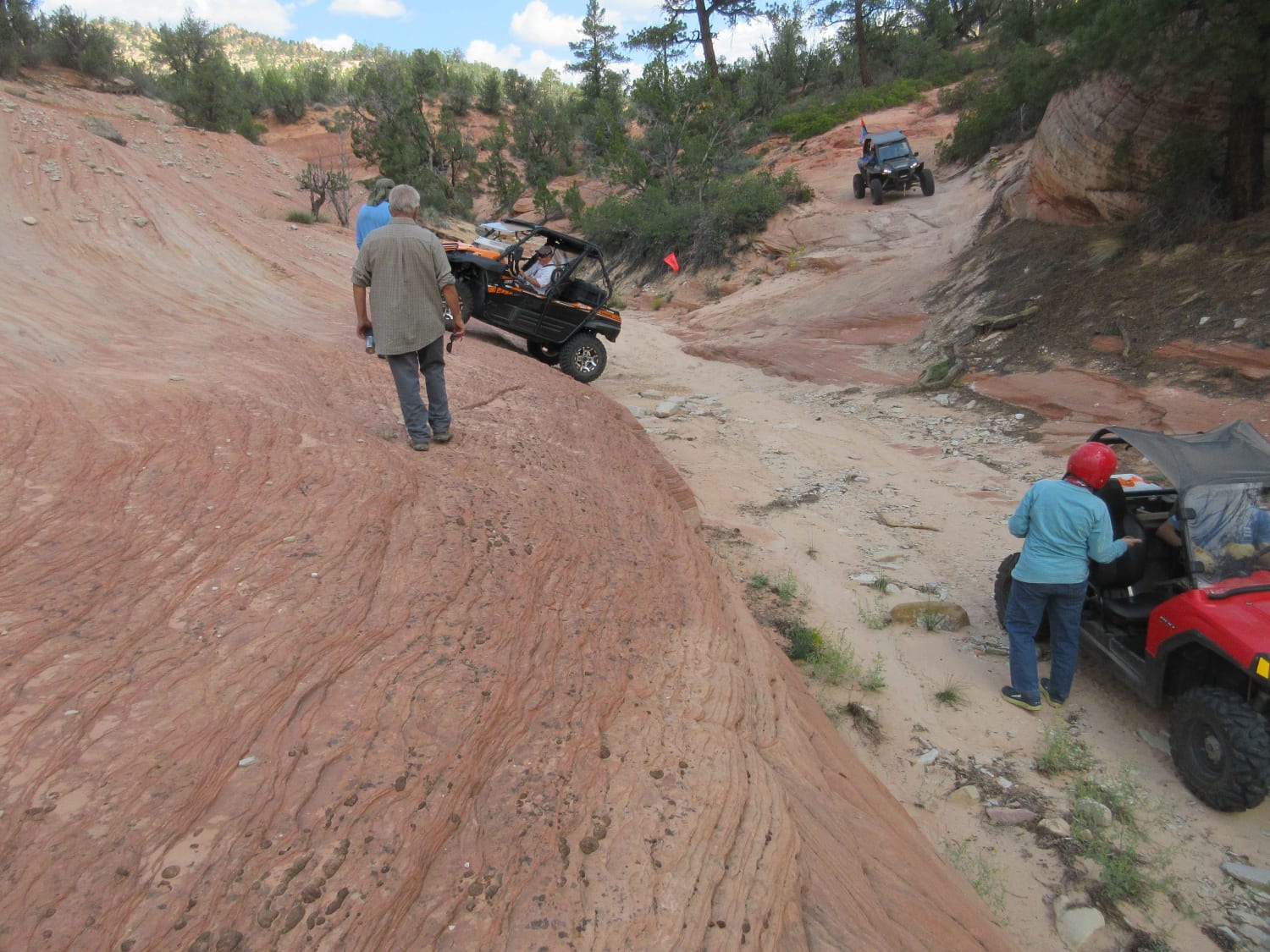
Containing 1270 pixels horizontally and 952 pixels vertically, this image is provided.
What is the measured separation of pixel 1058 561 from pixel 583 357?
26.6 feet

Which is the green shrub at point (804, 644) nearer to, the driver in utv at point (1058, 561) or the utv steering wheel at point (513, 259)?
the driver in utv at point (1058, 561)

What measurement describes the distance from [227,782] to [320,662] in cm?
59

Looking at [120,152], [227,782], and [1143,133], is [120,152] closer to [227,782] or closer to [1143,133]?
[227,782]

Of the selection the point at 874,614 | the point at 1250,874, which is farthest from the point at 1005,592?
the point at 1250,874

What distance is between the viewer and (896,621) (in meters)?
5.67

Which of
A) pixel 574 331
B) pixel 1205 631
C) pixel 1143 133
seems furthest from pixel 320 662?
pixel 1143 133

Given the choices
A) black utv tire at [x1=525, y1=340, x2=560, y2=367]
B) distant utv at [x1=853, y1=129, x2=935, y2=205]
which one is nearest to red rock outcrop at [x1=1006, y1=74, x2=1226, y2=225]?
distant utv at [x1=853, y1=129, x2=935, y2=205]

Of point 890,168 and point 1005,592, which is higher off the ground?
point 890,168

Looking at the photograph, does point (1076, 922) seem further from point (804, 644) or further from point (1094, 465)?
point (1094, 465)

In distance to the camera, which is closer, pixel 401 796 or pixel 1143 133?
pixel 401 796

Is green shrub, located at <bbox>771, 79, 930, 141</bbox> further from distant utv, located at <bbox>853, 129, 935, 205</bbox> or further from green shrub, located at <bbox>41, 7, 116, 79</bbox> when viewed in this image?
green shrub, located at <bbox>41, 7, 116, 79</bbox>

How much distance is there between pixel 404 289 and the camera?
4711 millimetres

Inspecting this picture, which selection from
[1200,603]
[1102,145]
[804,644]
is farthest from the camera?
[1102,145]

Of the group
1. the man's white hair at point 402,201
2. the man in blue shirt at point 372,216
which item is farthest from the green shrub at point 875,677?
the man in blue shirt at point 372,216
